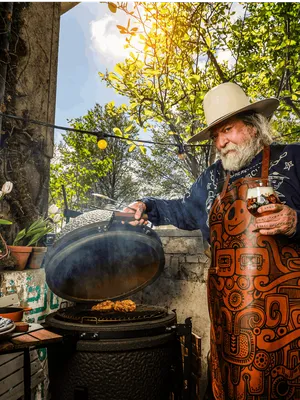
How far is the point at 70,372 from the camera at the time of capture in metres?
2.64

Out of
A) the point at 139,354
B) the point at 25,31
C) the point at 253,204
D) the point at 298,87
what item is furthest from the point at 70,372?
the point at 298,87

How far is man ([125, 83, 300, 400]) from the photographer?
7.23 ft

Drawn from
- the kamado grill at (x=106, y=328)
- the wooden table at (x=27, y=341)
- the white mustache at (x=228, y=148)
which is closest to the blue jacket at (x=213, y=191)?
the white mustache at (x=228, y=148)

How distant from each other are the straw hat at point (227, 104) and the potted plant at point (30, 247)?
2157 mm

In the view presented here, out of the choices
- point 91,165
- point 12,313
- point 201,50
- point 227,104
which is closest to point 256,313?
point 227,104

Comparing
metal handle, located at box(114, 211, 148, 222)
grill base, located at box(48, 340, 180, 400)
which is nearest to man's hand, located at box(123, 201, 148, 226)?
metal handle, located at box(114, 211, 148, 222)

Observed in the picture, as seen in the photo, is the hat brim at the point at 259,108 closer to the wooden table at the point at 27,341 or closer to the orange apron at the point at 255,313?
the orange apron at the point at 255,313

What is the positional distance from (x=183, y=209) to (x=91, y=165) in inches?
698

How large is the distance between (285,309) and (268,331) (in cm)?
19

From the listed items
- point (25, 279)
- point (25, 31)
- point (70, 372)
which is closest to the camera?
point (70, 372)

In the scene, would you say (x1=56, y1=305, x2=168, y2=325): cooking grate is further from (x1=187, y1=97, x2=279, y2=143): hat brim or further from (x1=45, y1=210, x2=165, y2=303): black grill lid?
(x1=187, y1=97, x2=279, y2=143): hat brim

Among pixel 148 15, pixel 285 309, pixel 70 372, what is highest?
pixel 148 15

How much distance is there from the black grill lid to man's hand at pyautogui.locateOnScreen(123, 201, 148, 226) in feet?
0.19

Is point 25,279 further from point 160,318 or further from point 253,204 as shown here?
point 253,204
